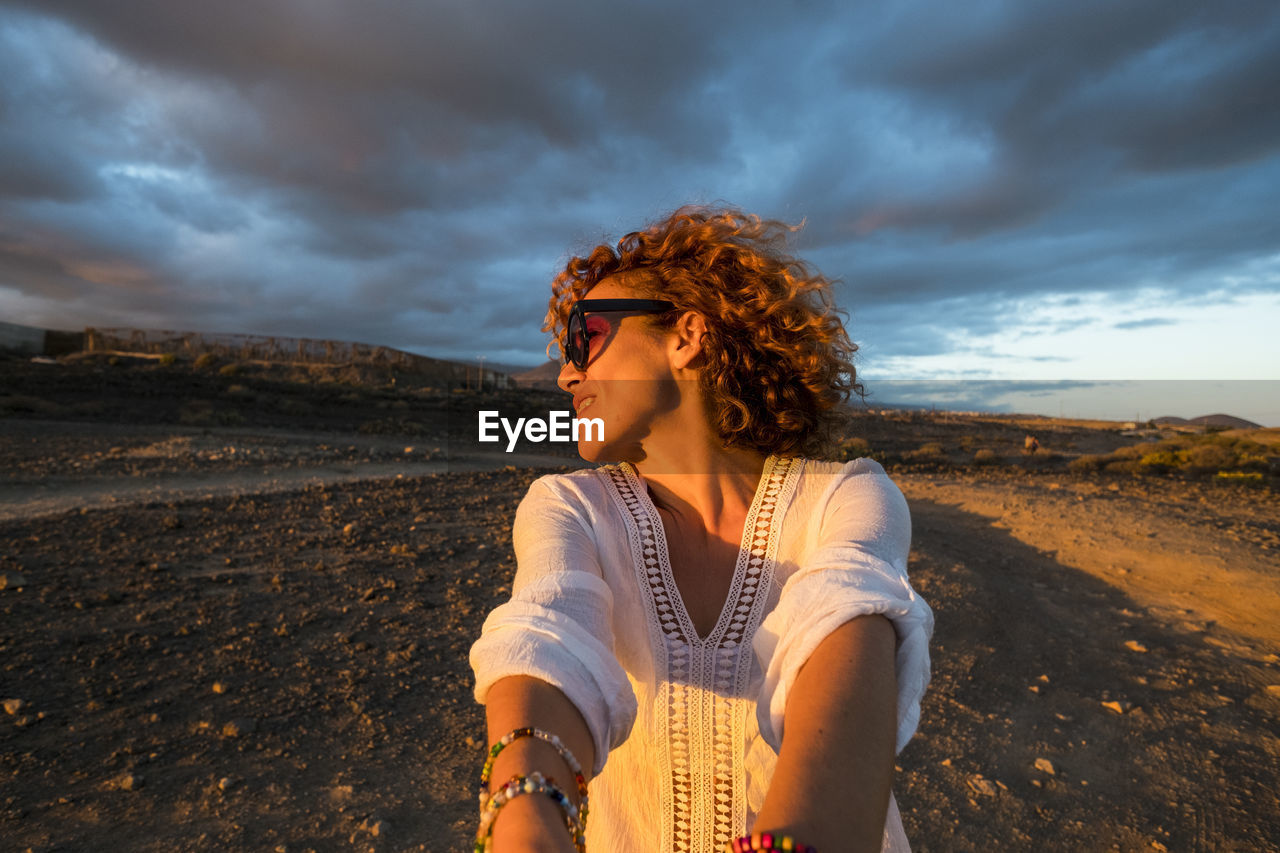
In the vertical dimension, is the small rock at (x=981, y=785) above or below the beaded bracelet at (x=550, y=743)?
→ below

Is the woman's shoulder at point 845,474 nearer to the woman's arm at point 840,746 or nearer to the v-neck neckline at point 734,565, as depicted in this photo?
the v-neck neckline at point 734,565

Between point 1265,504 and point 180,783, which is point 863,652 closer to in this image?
point 180,783

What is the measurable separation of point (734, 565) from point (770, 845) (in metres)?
0.78

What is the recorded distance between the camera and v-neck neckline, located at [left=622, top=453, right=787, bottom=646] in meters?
1.47

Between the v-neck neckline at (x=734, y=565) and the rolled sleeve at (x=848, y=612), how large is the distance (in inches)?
6.7

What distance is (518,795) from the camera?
0.93m

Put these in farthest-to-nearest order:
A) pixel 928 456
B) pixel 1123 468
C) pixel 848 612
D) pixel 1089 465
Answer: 1. pixel 928 456
2. pixel 1089 465
3. pixel 1123 468
4. pixel 848 612

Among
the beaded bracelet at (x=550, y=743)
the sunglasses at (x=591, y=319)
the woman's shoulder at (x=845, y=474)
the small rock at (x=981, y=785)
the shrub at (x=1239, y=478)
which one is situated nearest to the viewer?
the beaded bracelet at (x=550, y=743)

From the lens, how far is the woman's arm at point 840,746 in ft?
2.96

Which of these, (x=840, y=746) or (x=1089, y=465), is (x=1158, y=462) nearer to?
(x=1089, y=465)

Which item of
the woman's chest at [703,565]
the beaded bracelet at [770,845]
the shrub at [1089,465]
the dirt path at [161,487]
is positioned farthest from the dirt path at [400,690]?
the shrub at [1089,465]

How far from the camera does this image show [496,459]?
15.7 m

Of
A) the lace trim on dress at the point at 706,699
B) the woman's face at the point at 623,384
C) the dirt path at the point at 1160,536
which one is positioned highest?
the woman's face at the point at 623,384

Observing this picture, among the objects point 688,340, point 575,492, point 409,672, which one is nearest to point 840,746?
point 575,492
